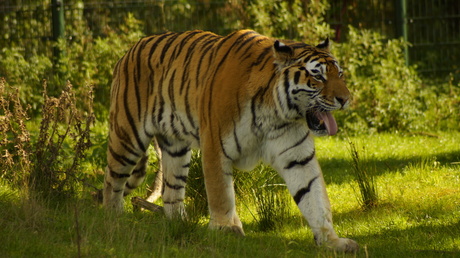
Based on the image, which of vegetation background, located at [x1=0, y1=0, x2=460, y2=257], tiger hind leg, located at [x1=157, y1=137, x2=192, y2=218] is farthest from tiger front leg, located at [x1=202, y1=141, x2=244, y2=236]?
tiger hind leg, located at [x1=157, y1=137, x2=192, y2=218]

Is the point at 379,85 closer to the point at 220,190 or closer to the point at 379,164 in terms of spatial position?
the point at 379,164

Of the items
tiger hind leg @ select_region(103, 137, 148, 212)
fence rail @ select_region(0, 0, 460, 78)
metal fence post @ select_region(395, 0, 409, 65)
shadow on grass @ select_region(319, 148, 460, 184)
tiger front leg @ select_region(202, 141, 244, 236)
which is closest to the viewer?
tiger front leg @ select_region(202, 141, 244, 236)

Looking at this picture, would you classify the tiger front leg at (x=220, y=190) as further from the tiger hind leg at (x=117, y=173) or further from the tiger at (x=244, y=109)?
the tiger hind leg at (x=117, y=173)

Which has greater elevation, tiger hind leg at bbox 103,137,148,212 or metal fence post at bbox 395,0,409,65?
metal fence post at bbox 395,0,409,65

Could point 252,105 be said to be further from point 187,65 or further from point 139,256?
point 139,256

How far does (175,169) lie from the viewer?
636 cm

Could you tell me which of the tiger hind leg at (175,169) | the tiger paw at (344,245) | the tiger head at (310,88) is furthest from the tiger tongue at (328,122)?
the tiger hind leg at (175,169)

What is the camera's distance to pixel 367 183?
6.36 meters

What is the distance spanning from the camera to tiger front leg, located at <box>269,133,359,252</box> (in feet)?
16.9

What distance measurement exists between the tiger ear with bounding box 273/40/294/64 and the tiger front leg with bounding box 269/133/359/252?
53cm

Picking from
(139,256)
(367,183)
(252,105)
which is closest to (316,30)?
(367,183)

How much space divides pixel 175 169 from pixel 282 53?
1698 millimetres

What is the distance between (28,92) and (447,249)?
660 centimetres

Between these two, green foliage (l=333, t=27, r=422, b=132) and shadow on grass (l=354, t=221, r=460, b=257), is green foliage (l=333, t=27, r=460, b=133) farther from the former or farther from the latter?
shadow on grass (l=354, t=221, r=460, b=257)
